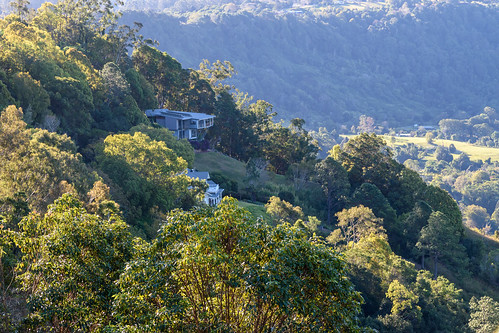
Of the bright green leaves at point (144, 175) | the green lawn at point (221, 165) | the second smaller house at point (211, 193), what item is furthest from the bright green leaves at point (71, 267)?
the green lawn at point (221, 165)

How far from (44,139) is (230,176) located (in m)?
31.4

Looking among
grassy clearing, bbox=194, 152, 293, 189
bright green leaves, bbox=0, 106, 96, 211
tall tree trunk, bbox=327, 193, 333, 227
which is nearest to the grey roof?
grassy clearing, bbox=194, 152, 293, 189

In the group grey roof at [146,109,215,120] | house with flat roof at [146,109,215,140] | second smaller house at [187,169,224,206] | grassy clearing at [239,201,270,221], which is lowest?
grassy clearing at [239,201,270,221]

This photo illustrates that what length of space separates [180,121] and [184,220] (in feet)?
184

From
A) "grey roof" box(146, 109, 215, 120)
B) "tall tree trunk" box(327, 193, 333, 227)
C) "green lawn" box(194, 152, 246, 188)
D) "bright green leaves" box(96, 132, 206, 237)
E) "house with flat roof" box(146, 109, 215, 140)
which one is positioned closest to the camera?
"bright green leaves" box(96, 132, 206, 237)

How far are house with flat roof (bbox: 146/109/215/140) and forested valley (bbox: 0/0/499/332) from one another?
2147mm

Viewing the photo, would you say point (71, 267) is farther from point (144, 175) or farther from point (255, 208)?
point (255, 208)

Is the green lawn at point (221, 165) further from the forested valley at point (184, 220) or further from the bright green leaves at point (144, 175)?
the bright green leaves at point (144, 175)

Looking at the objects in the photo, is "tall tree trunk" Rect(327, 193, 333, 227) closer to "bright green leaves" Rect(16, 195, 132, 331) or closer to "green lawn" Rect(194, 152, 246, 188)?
"green lawn" Rect(194, 152, 246, 188)

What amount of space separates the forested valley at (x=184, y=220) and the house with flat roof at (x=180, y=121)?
7.04 feet

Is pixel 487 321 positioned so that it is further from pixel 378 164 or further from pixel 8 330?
Result: pixel 378 164

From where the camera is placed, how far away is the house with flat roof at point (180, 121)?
2635 inches

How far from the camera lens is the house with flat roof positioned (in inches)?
2635

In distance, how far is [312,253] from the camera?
36.8ft
